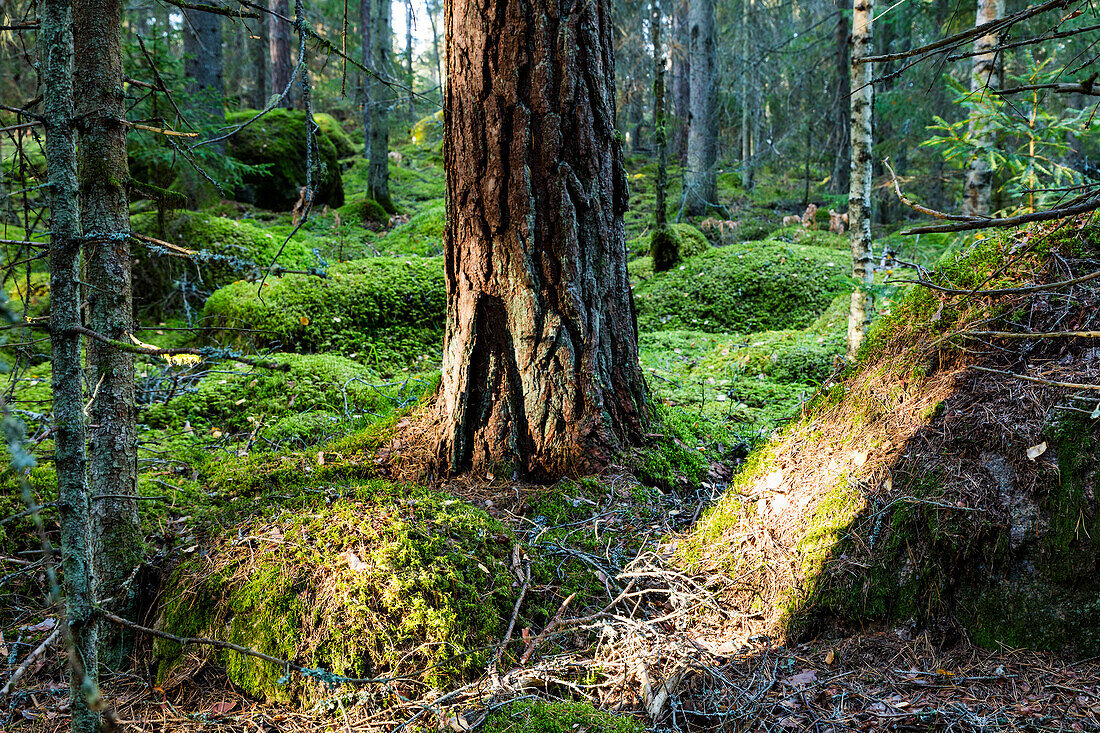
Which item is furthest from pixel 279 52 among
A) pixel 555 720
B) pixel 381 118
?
pixel 555 720

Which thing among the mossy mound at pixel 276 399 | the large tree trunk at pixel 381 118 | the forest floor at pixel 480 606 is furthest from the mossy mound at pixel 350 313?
the large tree trunk at pixel 381 118

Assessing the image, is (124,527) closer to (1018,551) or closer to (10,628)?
(10,628)

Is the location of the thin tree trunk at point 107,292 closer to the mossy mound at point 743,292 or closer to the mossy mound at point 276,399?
the mossy mound at point 276,399

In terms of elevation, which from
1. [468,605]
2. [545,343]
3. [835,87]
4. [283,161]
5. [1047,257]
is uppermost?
[835,87]

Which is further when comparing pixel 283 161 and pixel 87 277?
pixel 283 161

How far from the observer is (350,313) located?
6.15 meters

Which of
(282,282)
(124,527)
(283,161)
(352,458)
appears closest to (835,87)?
(283,161)

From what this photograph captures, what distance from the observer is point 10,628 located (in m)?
2.53

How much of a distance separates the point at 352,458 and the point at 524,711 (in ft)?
6.93

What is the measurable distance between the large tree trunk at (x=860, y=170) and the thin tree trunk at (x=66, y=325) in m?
5.09

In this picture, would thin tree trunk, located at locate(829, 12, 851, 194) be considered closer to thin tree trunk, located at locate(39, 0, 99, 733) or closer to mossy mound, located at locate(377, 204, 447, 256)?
mossy mound, located at locate(377, 204, 447, 256)

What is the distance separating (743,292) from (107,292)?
309 inches

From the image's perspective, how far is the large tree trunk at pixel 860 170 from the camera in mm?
5004

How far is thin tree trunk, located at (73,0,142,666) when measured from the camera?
2.18 m
